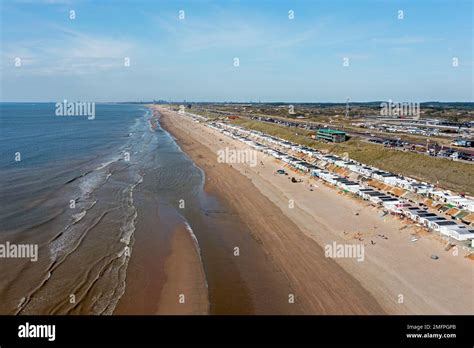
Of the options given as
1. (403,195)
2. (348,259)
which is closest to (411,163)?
(403,195)

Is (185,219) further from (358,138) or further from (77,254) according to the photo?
(358,138)

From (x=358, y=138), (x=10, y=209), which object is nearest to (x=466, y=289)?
(x=10, y=209)

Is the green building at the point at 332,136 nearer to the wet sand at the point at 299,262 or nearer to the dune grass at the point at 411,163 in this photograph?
the dune grass at the point at 411,163

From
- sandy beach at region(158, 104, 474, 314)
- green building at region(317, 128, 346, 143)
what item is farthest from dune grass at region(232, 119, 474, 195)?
sandy beach at region(158, 104, 474, 314)

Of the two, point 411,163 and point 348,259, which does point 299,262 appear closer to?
point 348,259

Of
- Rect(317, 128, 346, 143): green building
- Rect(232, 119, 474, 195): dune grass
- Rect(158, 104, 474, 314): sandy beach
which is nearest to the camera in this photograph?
Rect(158, 104, 474, 314): sandy beach

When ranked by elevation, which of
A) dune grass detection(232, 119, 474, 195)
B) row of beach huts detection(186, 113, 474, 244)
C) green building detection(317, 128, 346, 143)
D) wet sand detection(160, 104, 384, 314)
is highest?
green building detection(317, 128, 346, 143)

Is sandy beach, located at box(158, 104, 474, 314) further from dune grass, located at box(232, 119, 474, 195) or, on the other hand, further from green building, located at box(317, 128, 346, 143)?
green building, located at box(317, 128, 346, 143)

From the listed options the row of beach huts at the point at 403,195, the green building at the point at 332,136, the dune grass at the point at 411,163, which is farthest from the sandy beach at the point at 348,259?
the green building at the point at 332,136
